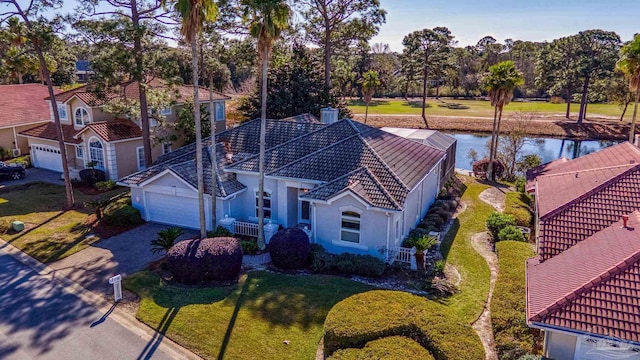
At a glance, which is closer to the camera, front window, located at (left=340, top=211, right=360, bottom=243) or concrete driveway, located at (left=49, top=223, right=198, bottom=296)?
concrete driveway, located at (left=49, top=223, right=198, bottom=296)

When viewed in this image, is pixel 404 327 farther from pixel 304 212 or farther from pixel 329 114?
pixel 329 114

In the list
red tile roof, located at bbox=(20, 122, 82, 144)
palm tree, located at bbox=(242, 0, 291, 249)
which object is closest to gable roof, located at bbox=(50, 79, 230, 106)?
red tile roof, located at bbox=(20, 122, 82, 144)

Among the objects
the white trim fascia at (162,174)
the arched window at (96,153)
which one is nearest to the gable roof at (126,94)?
the arched window at (96,153)

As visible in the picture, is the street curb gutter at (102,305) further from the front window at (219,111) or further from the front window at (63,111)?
the front window at (219,111)

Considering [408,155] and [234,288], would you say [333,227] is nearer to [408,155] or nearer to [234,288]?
[234,288]

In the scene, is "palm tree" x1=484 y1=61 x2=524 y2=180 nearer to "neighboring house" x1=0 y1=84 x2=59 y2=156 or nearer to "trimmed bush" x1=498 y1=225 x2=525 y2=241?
"trimmed bush" x1=498 y1=225 x2=525 y2=241

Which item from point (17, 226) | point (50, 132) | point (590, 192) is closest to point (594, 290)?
point (590, 192)
